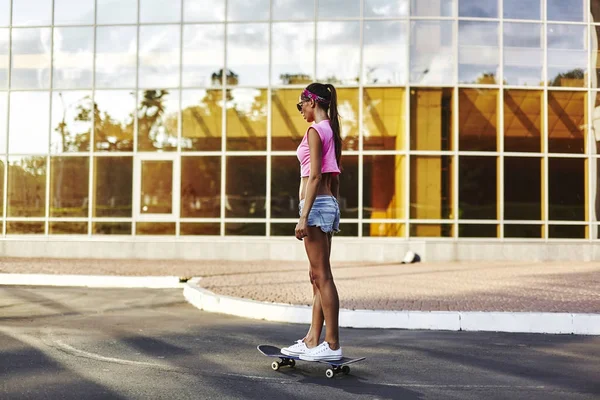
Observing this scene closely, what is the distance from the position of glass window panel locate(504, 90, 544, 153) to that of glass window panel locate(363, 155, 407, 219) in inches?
109

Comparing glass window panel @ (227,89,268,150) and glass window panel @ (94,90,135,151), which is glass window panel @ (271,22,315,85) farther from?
glass window panel @ (94,90,135,151)

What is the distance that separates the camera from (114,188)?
20688 mm

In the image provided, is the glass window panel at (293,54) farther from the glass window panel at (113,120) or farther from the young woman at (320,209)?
the young woman at (320,209)

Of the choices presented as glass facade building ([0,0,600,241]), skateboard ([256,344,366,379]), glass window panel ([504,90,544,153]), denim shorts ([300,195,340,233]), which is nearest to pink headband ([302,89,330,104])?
denim shorts ([300,195,340,233])

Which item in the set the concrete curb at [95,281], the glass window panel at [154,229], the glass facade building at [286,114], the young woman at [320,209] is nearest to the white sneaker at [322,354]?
the young woman at [320,209]

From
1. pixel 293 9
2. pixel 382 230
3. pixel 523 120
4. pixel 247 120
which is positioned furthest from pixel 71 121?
pixel 523 120

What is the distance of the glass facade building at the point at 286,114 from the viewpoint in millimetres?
19484

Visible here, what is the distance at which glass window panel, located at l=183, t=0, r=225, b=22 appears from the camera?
20.6 m

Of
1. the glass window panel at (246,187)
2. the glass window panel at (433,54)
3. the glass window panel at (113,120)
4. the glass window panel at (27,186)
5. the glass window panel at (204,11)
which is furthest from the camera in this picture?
the glass window panel at (27,186)

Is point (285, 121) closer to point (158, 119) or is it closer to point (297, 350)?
point (158, 119)

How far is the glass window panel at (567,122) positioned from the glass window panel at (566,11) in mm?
1860

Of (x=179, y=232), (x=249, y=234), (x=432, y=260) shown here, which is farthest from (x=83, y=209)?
(x=432, y=260)

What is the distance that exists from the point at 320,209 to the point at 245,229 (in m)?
14.3

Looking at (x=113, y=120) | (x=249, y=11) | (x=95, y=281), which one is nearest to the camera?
(x=95, y=281)
